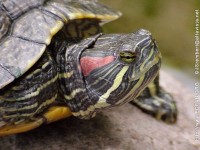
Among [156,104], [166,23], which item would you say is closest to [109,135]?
[156,104]

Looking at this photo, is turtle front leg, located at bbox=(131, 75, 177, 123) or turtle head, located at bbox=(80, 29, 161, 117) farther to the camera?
turtle front leg, located at bbox=(131, 75, 177, 123)

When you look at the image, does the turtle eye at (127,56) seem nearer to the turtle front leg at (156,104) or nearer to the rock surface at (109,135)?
the rock surface at (109,135)

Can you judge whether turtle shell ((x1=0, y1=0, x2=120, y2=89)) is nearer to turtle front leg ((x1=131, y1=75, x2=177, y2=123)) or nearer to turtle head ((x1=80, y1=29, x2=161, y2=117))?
turtle head ((x1=80, y1=29, x2=161, y2=117))

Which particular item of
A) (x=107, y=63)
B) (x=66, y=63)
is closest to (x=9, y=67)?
(x=66, y=63)

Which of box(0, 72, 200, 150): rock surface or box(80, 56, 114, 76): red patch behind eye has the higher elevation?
box(80, 56, 114, 76): red patch behind eye

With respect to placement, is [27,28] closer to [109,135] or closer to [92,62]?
[92,62]

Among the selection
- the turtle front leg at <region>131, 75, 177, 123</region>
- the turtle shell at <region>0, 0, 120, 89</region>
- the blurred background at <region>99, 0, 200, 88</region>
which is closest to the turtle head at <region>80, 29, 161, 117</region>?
the turtle shell at <region>0, 0, 120, 89</region>
